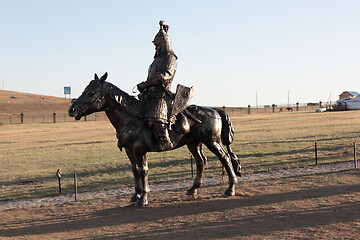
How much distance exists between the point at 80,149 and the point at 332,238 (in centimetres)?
2075

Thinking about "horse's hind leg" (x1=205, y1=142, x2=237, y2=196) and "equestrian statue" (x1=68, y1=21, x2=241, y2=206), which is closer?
"equestrian statue" (x1=68, y1=21, x2=241, y2=206)

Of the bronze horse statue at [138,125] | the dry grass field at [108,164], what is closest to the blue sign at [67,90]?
the dry grass field at [108,164]

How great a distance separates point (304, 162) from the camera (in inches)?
629

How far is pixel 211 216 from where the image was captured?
8320 mm

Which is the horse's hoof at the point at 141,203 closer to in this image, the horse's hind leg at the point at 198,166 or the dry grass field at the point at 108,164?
the horse's hind leg at the point at 198,166

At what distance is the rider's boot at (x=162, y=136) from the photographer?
346 inches

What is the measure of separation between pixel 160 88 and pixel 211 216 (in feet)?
10.4

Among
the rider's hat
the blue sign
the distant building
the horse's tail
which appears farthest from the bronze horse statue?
the blue sign

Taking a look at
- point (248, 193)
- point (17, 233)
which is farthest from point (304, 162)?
point (17, 233)

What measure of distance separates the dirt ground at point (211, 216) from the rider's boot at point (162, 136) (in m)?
1.53

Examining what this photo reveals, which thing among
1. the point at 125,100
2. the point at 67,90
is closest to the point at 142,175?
the point at 125,100

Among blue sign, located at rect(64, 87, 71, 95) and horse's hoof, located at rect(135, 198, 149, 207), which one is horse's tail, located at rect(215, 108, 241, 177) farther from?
blue sign, located at rect(64, 87, 71, 95)

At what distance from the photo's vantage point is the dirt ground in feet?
23.8

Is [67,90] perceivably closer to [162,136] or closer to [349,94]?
[349,94]
